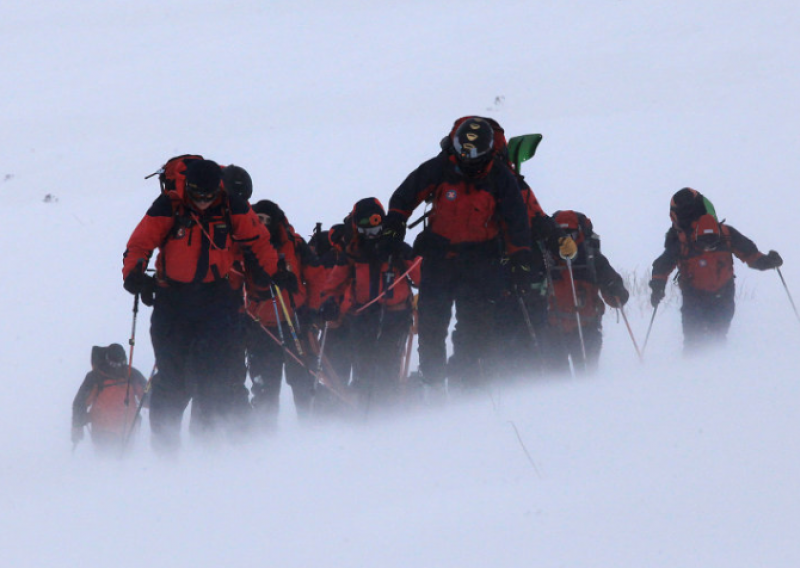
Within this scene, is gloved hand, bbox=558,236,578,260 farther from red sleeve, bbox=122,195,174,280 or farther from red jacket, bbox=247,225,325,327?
red sleeve, bbox=122,195,174,280

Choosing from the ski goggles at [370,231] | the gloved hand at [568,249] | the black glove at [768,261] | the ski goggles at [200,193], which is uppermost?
the ski goggles at [370,231]

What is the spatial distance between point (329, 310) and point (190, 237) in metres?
1.67

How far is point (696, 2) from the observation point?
30.8 metres

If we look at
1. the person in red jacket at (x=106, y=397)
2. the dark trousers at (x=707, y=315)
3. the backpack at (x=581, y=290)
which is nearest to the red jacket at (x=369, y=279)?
the backpack at (x=581, y=290)

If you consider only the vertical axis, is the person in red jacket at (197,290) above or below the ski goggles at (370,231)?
below

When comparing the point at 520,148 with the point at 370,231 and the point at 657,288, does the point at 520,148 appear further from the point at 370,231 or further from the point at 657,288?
the point at 657,288

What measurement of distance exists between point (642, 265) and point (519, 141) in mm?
8549

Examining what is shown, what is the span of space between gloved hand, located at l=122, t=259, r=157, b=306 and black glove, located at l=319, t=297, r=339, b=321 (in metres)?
1.64

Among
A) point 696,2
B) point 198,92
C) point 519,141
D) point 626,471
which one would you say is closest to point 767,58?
point 696,2

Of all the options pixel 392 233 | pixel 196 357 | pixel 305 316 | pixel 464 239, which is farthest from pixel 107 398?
pixel 464 239

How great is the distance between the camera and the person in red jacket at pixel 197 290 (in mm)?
6078

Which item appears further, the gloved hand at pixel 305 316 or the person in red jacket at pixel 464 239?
the gloved hand at pixel 305 316

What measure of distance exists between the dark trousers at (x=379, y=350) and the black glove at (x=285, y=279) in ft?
2.87

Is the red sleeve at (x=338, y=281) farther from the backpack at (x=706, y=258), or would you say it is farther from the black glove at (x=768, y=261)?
the black glove at (x=768, y=261)
